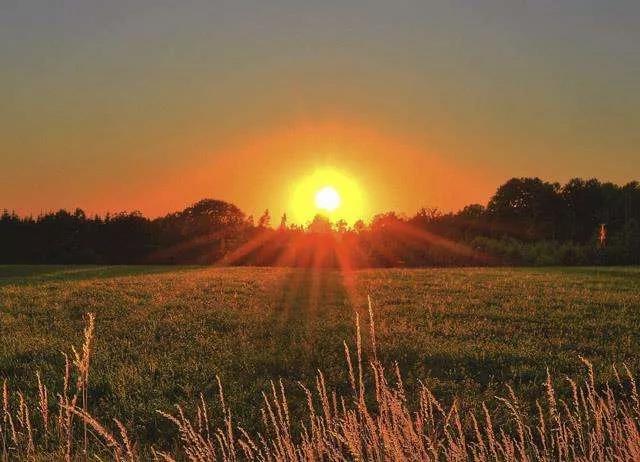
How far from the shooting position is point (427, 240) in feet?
179

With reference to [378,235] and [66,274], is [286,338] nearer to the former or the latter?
[66,274]

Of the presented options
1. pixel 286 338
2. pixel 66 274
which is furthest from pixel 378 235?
pixel 286 338

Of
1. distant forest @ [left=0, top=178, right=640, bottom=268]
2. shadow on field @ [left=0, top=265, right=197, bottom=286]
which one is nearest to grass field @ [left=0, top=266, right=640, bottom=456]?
shadow on field @ [left=0, top=265, right=197, bottom=286]

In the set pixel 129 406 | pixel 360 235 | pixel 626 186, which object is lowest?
pixel 129 406

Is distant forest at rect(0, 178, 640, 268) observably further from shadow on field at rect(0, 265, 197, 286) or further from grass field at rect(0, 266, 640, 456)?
grass field at rect(0, 266, 640, 456)

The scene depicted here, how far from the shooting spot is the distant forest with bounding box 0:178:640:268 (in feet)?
153

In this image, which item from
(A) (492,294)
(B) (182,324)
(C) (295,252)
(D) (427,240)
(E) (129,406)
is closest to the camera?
(E) (129,406)

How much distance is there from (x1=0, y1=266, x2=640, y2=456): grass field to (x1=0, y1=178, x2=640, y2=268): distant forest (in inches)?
985

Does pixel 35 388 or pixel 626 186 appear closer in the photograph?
pixel 35 388

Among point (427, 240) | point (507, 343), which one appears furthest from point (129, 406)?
point (427, 240)

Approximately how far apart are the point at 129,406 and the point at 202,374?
4.28 ft

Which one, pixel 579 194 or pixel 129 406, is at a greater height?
pixel 579 194

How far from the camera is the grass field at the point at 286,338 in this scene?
341 inches

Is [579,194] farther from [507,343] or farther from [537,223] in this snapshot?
[507,343]
